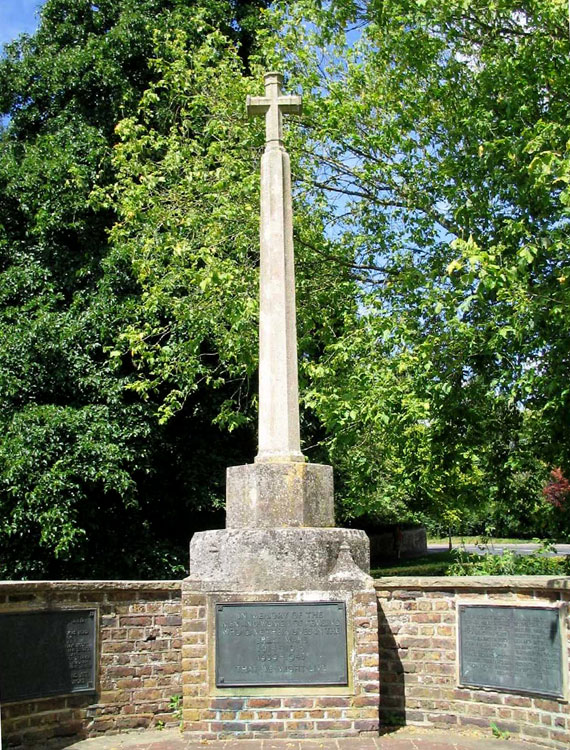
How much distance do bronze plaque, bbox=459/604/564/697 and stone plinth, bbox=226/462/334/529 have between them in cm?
149

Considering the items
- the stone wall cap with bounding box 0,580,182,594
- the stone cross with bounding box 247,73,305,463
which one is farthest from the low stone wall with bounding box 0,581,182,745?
the stone cross with bounding box 247,73,305,463

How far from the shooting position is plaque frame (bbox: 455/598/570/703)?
5.75 metres

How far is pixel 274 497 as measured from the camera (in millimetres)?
6184

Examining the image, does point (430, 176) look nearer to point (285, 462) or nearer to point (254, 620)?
point (285, 462)

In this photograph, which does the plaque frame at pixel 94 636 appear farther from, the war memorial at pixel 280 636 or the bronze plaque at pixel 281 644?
the bronze plaque at pixel 281 644

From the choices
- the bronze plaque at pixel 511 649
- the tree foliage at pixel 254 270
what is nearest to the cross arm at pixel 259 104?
the tree foliage at pixel 254 270

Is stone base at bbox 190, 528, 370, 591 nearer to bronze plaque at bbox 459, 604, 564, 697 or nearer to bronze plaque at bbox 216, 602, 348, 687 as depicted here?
bronze plaque at bbox 216, 602, 348, 687

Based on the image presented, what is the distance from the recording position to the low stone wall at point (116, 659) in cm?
607

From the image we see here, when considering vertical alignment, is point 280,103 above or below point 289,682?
above

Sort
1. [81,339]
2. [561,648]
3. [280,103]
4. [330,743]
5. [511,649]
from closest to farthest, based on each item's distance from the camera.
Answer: [330,743]
[561,648]
[511,649]
[280,103]
[81,339]

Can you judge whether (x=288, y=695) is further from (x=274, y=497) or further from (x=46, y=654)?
(x=46, y=654)

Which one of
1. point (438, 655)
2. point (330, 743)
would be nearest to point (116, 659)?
point (330, 743)

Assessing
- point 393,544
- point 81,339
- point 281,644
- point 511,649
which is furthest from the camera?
point 393,544

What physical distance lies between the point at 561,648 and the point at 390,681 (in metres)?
1.52
